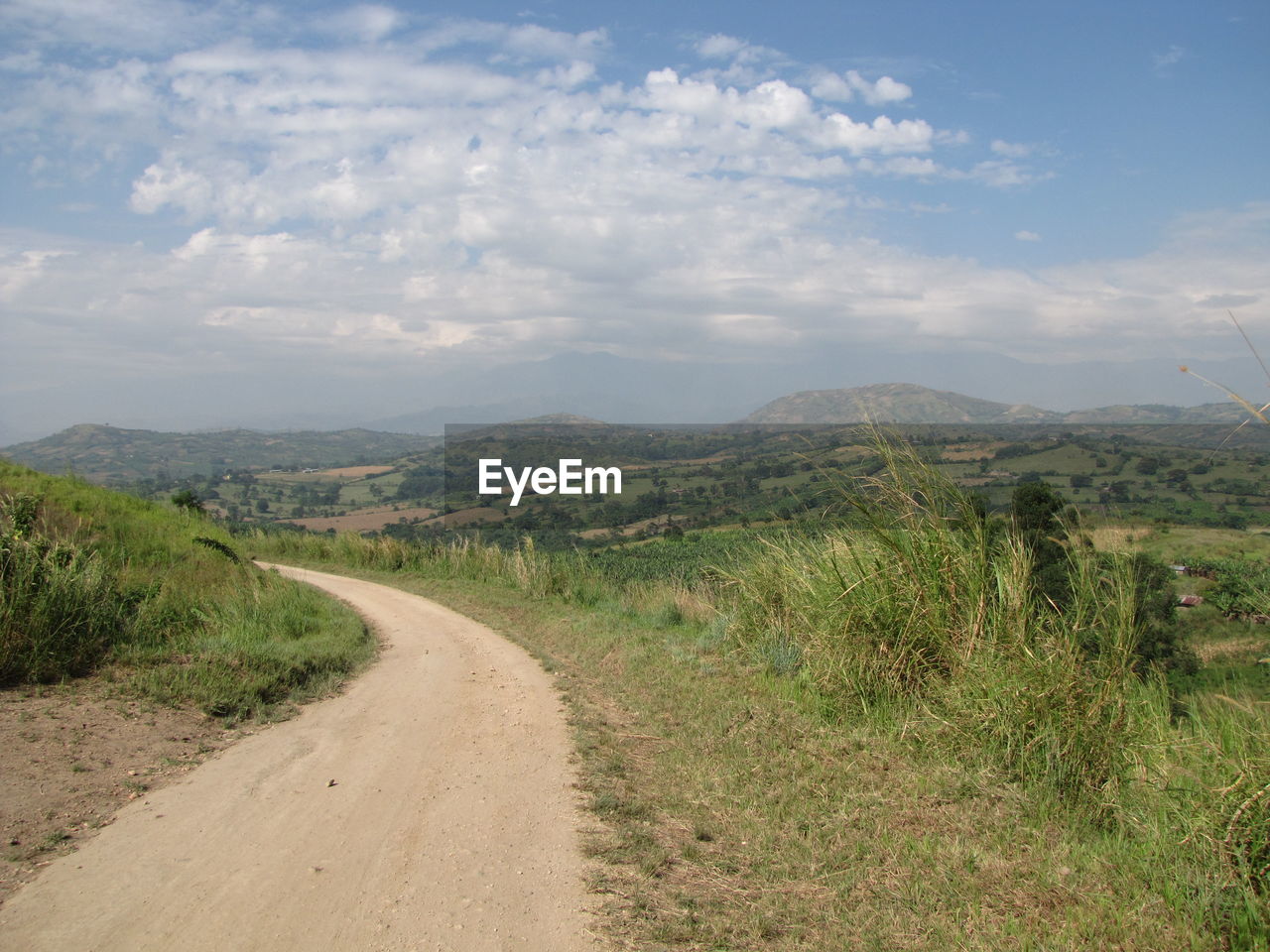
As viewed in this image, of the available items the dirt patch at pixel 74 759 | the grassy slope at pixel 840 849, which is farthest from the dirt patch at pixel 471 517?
the grassy slope at pixel 840 849

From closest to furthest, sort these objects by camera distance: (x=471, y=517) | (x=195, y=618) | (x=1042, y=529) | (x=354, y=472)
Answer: (x=1042, y=529)
(x=195, y=618)
(x=471, y=517)
(x=354, y=472)

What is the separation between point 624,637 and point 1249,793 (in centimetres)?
870

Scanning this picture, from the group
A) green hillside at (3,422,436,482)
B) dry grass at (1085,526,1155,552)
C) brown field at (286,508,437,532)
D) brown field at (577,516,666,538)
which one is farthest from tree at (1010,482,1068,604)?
green hillside at (3,422,436,482)

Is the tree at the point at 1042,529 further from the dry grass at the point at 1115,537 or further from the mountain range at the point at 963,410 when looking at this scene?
the mountain range at the point at 963,410

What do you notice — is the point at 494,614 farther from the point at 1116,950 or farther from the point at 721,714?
the point at 1116,950

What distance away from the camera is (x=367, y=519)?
1470 inches

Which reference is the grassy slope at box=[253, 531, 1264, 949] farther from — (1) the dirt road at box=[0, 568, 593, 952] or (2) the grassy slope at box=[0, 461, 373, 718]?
(2) the grassy slope at box=[0, 461, 373, 718]

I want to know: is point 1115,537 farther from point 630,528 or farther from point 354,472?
point 354,472

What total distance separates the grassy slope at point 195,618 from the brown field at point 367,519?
663 inches

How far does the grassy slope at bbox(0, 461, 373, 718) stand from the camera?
23.7ft

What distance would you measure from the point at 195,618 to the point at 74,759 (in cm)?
482

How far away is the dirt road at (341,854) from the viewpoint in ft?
11.5

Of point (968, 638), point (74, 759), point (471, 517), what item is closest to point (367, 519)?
point (471, 517)

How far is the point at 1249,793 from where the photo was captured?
3592 millimetres
